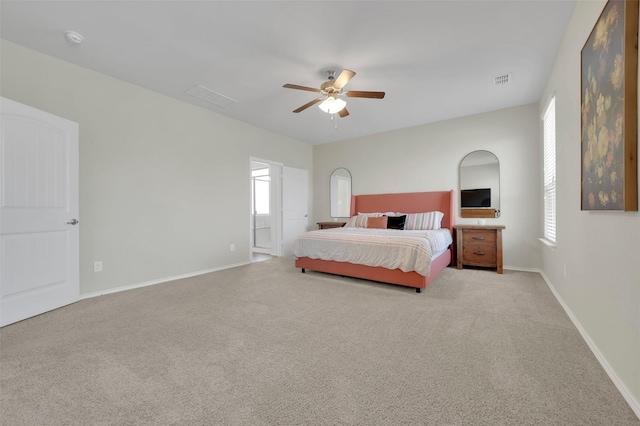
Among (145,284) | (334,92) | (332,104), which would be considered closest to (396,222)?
(332,104)

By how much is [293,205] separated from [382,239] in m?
3.12

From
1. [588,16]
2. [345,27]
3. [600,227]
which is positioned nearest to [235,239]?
[345,27]

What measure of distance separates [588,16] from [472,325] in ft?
8.26

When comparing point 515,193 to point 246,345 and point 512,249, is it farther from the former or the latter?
point 246,345

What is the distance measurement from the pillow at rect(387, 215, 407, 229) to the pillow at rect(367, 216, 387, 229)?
8cm

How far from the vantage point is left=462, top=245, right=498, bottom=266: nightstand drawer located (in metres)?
4.18

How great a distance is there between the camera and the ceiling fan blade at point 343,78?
2.65 metres

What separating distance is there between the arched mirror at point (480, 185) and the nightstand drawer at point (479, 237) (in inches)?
19.5

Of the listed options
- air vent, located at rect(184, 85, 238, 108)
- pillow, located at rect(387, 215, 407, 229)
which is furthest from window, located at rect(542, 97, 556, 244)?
air vent, located at rect(184, 85, 238, 108)

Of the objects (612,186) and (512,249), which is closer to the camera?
(612,186)

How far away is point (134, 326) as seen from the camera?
A: 2.32 metres

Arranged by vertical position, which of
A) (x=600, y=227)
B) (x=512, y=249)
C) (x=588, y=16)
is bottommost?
(x=512, y=249)

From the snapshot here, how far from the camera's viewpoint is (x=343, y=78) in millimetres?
2758

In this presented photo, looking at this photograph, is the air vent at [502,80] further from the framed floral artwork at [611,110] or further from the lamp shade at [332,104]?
the lamp shade at [332,104]
